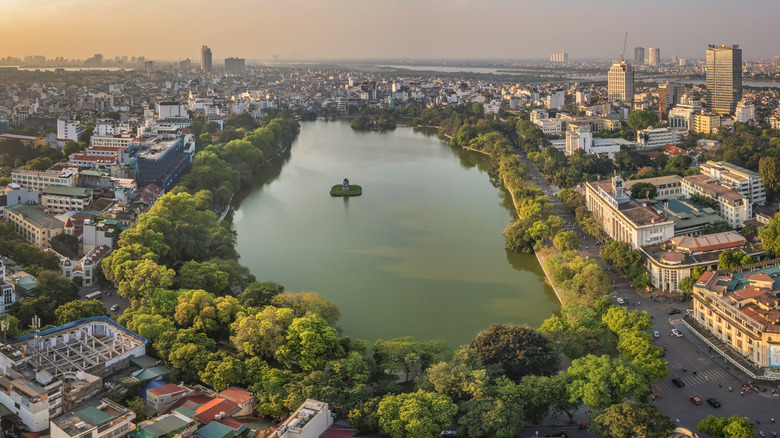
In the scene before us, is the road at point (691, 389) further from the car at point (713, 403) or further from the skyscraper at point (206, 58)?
the skyscraper at point (206, 58)

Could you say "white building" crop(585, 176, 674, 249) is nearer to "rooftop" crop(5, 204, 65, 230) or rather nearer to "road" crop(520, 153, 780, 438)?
"road" crop(520, 153, 780, 438)

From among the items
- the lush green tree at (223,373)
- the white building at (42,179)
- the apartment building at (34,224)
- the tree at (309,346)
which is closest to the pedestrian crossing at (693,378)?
the tree at (309,346)

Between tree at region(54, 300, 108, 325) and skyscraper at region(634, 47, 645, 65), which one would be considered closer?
tree at region(54, 300, 108, 325)

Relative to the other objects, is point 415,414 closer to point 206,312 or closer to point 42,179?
point 206,312

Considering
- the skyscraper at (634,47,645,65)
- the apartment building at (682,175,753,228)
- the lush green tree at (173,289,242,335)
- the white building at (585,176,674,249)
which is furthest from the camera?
the skyscraper at (634,47,645,65)

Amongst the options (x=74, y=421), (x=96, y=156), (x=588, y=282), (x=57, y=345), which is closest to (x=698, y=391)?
(x=588, y=282)

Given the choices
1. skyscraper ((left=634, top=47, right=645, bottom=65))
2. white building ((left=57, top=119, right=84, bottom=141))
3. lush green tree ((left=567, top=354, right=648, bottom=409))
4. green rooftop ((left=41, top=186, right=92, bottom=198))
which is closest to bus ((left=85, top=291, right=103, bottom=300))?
green rooftop ((left=41, top=186, right=92, bottom=198))
